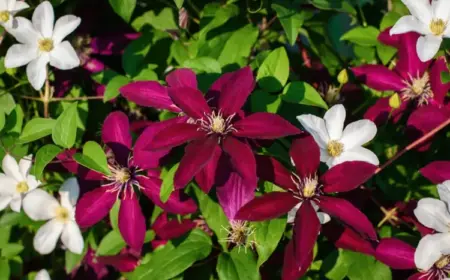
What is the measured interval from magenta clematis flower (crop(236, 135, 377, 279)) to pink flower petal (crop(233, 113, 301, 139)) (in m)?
0.07

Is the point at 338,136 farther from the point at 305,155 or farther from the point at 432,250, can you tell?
the point at 432,250

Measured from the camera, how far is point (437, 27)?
47.2 inches

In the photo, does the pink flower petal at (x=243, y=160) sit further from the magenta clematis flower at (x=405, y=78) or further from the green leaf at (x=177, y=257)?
the magenta clematis flower at (x=405, y=78)

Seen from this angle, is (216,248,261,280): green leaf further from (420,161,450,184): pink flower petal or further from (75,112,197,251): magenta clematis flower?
(420,161,450,184): pink flower petal

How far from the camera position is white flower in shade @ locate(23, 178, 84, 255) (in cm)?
128

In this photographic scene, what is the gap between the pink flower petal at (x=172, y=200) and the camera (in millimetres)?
1141

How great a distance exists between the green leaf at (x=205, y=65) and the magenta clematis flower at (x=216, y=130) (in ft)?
0.42

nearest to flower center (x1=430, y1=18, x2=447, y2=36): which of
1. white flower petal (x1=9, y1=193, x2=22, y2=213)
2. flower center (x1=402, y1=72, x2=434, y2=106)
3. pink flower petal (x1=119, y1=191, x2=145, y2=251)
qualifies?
flower center (x1=402, y1=72, x2=434, y2=106)

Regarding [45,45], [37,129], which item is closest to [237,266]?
[37,129]

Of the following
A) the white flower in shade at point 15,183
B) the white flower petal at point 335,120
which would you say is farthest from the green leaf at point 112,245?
the white flower petal at point 335,120

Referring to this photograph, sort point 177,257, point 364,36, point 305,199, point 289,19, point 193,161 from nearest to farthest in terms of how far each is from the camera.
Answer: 1. point 193,161
2. point 305,199
3. point 177,257
4. point 289,19
5. point 364,36

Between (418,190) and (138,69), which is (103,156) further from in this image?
(418,190)

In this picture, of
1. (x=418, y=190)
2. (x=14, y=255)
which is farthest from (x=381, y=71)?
(x=14, y=255)

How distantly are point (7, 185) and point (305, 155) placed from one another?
0.60 m
